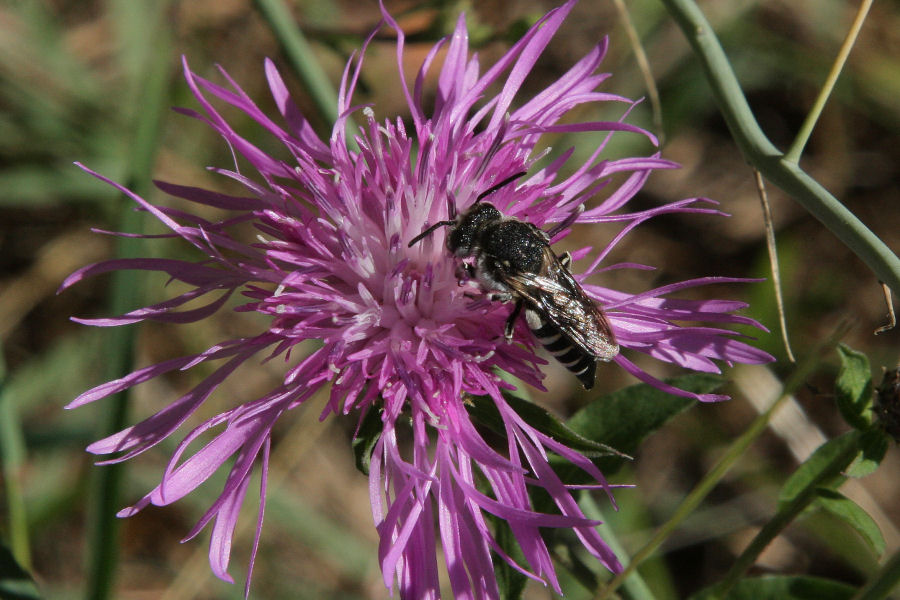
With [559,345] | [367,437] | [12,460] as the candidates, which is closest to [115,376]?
[12,460]

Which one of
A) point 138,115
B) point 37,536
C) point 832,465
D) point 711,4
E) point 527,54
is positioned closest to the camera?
point 832,465

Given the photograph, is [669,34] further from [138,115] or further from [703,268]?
[138,115]

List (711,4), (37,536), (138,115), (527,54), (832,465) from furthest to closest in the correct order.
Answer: (711,4) → (37,536) → (138,115) → (527,54) → (832,465)

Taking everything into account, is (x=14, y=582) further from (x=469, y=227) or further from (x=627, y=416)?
(x=627, y=416)

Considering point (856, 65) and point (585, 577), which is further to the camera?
point (856, 65)

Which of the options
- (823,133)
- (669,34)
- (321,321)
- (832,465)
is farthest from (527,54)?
(823,133)

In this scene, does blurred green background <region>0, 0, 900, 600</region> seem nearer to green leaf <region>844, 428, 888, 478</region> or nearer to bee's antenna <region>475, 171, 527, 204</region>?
bee's antenna <region>475, 171, 527, 204</region>
